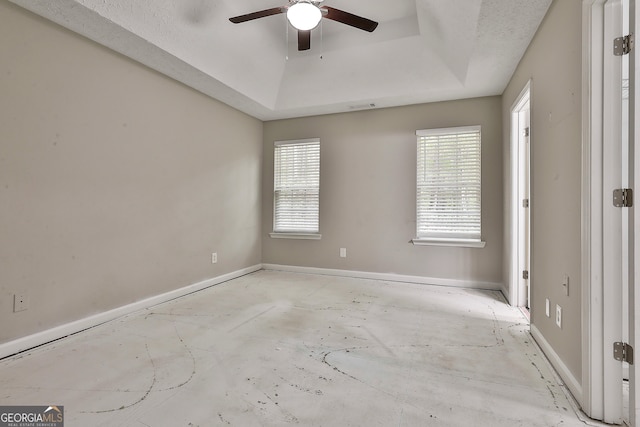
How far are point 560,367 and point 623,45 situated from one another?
72.1 inches

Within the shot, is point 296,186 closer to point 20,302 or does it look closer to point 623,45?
point 20,302

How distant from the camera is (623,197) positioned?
1.46m

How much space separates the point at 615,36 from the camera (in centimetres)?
153

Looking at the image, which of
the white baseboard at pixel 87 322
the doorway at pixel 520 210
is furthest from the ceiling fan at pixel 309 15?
the white baseboard at pixel 87 322

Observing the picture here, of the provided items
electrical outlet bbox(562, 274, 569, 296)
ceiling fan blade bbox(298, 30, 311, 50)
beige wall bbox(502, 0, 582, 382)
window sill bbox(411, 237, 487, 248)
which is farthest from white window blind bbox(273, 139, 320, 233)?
electrical outlet bbox(562, 274, 569, 296)

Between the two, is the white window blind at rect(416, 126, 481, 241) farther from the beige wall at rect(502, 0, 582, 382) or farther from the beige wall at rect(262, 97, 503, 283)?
the beige wall at rect(502, 0, 582, 382)

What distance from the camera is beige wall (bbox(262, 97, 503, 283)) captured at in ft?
13.1

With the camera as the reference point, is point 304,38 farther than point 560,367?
Yes

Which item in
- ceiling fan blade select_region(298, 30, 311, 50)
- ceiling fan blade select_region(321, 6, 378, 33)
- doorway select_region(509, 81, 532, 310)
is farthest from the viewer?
doorway select_region(509, 81, 532, 310)

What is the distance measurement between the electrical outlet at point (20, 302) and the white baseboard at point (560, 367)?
361 cm

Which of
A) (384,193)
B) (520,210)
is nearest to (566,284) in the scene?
(520,210)

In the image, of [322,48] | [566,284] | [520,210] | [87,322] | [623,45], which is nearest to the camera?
[623,45]

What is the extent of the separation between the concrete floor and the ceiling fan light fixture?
2477 millimetres

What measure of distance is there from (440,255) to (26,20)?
185 inches
